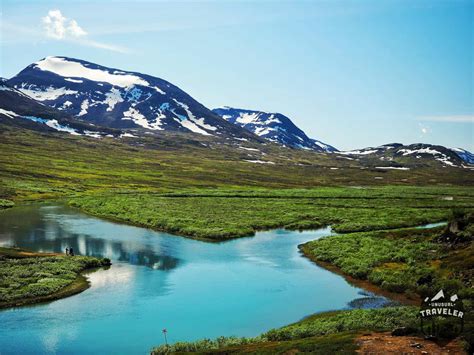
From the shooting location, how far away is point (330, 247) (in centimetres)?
6656

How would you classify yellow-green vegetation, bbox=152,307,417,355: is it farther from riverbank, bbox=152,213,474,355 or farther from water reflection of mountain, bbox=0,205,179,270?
water reflection of mountain, bbox=0,205,179,270

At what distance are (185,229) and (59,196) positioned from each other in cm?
6268

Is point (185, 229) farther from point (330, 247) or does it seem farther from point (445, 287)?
point (445, 287)

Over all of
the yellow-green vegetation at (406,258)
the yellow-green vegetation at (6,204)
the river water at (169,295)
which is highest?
the yellow-green vegetation at (6,204)

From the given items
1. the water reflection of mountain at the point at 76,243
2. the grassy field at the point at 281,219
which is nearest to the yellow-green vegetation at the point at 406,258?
the grassy field at the point at 281,219

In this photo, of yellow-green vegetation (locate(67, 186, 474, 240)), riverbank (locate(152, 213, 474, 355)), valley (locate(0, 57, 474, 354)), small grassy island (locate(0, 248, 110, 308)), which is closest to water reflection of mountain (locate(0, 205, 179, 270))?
valley (locate(0, 57, 474, 354))

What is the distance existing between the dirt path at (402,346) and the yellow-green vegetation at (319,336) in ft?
2.84

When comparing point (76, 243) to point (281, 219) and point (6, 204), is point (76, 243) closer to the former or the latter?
point (281, 219)

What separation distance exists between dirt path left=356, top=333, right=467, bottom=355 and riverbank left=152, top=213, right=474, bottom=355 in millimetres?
89

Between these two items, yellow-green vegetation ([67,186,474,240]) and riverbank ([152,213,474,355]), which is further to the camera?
Result: yellow-green vegetation ([67,186,474,240])

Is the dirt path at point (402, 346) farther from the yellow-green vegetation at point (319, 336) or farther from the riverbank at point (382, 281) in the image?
the yellow-green vegetation at point (319, 336)

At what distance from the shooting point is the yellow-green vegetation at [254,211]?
87125 millimetres

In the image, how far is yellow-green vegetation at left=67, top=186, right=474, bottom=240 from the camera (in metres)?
87.1

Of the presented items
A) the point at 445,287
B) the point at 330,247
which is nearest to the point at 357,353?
the point at 445,287
